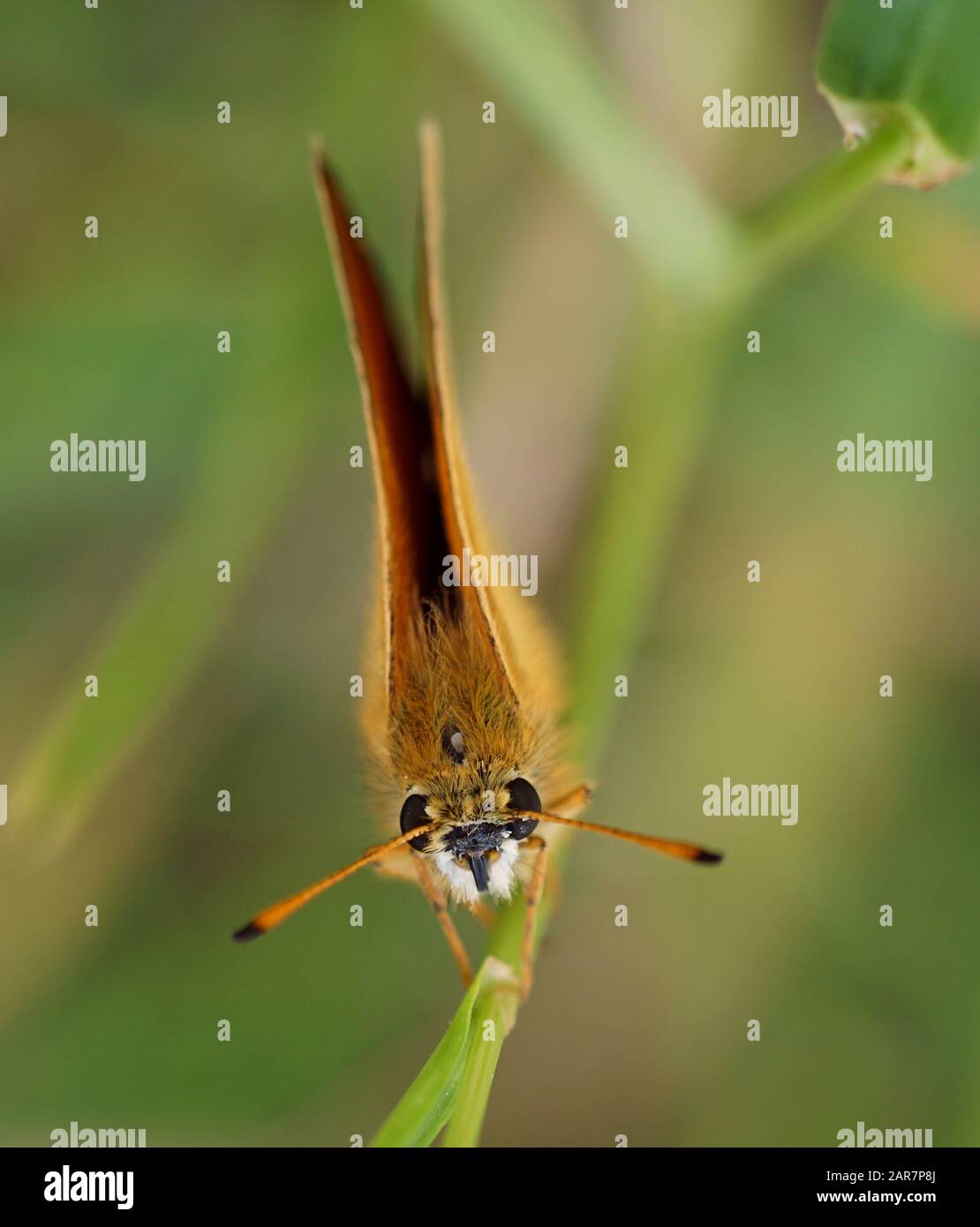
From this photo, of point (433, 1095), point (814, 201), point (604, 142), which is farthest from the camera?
point (604, 142)

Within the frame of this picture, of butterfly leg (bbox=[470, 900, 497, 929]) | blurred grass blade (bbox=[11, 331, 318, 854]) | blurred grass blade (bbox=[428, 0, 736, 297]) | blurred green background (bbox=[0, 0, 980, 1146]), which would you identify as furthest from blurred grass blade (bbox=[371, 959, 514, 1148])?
blurred grass blade (bbox=[428, 0, 736, 297])

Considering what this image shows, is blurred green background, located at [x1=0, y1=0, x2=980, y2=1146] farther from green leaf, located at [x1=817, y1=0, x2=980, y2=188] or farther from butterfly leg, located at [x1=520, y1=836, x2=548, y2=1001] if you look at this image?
butterfly leg, located at [x1=520, y1=836, x2=548, y2=1001]

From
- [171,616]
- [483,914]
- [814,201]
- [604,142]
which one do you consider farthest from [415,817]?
[604,142]

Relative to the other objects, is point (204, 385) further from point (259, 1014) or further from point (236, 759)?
point (259, 1014)

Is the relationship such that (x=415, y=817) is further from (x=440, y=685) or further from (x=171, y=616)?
(x=171, y=616)

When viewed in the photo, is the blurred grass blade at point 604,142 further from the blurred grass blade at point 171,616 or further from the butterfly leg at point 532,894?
the butterfly leg at point 532,894

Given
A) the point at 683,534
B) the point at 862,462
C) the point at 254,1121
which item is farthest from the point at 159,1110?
the point at 862,462
